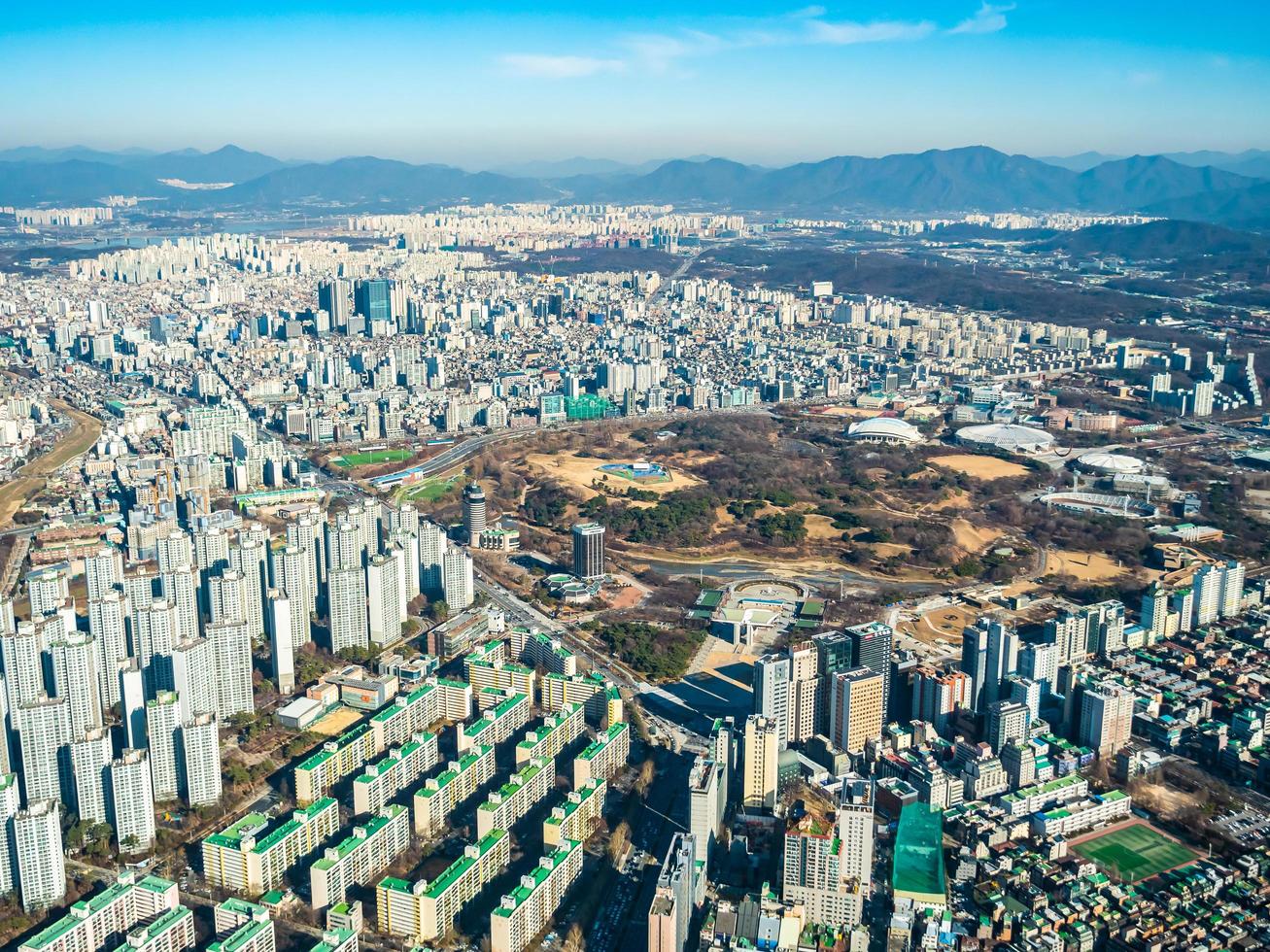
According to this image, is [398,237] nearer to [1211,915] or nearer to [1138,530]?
[1138,530]

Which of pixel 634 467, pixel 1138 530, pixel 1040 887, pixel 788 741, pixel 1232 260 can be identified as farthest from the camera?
pixel 1232 260

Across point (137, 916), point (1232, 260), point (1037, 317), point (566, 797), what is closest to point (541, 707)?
point (566, 797)

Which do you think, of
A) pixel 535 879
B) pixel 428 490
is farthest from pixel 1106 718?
pixel 428 490

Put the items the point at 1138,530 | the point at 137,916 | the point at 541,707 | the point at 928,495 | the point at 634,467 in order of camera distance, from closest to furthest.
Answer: the point at 137,916 < the point at 541,707 < the point at 1138,530 < the point at 928,495 < the point at 634,467

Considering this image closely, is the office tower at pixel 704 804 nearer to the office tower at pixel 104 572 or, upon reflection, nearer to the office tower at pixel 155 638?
the office tower at pixel 155 638

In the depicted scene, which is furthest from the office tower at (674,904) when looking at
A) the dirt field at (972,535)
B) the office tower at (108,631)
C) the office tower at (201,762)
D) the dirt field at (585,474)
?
the dirt field at (585,474)

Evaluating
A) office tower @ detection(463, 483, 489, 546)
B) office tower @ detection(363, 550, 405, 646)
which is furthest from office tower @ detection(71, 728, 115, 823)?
office tower @ detection(463, 483, 489, 546)

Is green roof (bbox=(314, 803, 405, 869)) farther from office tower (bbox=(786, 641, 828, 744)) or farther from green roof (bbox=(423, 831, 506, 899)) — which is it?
office tower (bbox=(786, 641, 828, 744))
